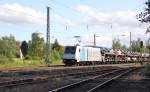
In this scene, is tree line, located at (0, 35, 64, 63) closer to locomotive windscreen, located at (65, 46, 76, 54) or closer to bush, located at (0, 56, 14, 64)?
bush, located at (0, 56, 14, 64)

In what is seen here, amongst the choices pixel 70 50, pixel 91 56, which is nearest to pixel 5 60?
pixel 70 50

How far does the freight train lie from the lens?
196ft

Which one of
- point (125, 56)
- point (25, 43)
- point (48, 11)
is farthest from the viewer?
point (25, 43)

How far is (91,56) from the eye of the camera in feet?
225

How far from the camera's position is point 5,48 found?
70062 mm

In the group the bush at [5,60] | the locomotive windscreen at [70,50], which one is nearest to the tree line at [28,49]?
the bush at [5,60]

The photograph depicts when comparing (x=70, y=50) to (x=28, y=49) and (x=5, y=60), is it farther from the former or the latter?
(x=28, y=49)

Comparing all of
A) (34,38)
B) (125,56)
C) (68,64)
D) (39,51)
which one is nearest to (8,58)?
(68,64)

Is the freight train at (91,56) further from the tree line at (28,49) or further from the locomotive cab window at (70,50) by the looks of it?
the tree line at (28,49)

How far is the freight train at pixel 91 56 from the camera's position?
59875 mm

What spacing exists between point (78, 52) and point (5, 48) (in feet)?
50.2

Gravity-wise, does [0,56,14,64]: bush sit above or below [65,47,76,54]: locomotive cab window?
below

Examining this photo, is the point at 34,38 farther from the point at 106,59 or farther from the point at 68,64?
the point at 68,64

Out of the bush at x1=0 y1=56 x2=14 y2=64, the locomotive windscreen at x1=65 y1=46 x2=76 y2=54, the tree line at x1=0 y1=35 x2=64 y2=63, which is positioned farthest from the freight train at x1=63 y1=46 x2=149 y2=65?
the bush at x1=0 y1=56 x2=14 y2=64
